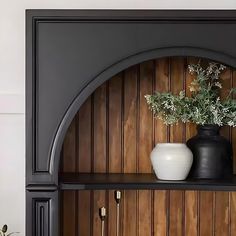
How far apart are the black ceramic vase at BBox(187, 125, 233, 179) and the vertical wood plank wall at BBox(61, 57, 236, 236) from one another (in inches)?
5.8

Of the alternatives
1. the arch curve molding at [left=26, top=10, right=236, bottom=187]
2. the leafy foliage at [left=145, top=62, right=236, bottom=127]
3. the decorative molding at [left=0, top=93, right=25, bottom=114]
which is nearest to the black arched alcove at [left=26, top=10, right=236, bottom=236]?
the arch curve molding at [left=26, top=10, right=236, bottom=187]

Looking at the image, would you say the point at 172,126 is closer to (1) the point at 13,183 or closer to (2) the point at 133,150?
(2) the point at 133,150

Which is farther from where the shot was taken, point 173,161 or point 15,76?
point 15,76

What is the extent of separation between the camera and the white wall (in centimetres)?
159

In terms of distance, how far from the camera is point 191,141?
4.84 feet

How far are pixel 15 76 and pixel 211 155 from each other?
0.67 m

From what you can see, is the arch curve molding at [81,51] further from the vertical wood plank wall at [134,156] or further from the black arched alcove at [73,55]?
the vertical wood plank wall at [134,156]

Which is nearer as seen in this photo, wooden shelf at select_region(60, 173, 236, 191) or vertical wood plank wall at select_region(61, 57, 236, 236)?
wooden shelf at select_region(60, 173, 236, 191)

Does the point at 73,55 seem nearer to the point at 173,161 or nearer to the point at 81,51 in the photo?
the point at 81,51

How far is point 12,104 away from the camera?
1588 mm

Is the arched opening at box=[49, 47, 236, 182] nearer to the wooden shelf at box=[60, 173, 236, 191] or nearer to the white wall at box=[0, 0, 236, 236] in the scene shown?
the wooden shelf at box=[60, 173, 236, 191]

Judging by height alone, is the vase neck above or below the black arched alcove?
below

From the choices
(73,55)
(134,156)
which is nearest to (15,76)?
(73,55)

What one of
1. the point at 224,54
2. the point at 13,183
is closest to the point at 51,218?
the point at 13,183
